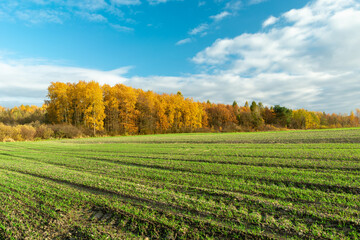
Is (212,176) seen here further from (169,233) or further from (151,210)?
(169,233)

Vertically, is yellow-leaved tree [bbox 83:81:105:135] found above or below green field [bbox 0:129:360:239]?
above

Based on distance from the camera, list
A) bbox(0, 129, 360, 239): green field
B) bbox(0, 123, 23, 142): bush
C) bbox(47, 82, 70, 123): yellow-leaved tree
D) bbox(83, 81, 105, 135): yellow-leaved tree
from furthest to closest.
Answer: bbox(47, 82, 70, 123): yellow-leaved tree → bbox(83, 81, 105, 135): yellow-leaved tree → bbox(0, 123, 23, 142): bush → bbox(0, 129, 360, 239): green field

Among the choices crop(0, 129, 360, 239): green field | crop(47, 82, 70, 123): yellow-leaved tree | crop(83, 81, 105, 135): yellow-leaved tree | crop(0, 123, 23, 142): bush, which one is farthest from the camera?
crop(47, 82, 70, 123): yellow-leaved tree

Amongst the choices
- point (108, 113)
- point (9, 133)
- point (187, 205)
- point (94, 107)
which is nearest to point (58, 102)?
point (94, 107)

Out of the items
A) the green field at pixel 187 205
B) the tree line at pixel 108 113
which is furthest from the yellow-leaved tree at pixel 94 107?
the green field at pixel 187 205

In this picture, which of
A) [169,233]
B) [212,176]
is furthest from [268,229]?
[212,176]

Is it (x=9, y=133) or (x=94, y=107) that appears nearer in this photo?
(x=9, y=133)

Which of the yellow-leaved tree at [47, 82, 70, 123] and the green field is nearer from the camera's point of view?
the green field

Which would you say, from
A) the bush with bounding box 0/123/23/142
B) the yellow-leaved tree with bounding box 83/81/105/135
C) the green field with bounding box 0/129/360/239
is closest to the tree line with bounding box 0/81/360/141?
the yellow-leaved tree with bounding box 83/81/105/135

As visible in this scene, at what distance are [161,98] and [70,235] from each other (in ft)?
203

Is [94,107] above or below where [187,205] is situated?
above

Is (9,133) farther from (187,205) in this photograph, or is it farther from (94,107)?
(187,205)

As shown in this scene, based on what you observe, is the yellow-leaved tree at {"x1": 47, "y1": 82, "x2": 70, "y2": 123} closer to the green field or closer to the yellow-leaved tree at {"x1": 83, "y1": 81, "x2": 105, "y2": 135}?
the yellow-leaved tree at {"x1": 83, "y1": 81, "x2": 105, "y2": 135}

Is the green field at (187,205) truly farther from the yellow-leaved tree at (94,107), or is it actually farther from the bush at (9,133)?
the yellow-leaved tree at (94,107)
